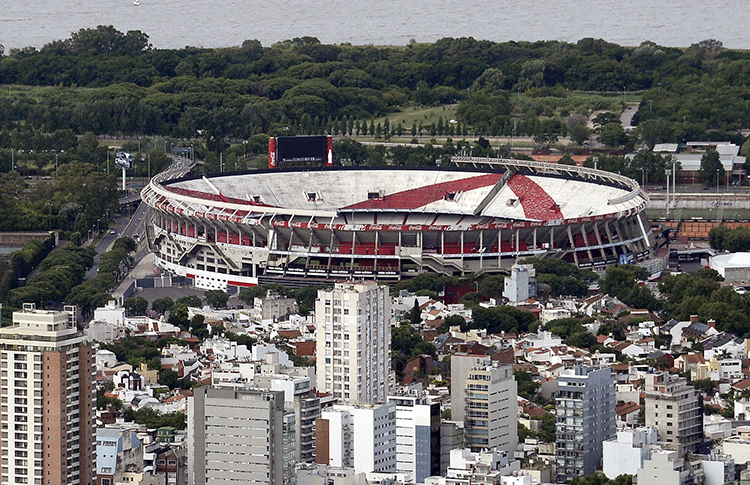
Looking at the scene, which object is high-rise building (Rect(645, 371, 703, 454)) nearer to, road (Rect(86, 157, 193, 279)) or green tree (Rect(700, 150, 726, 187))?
road (Rect(86, 157, 193, 279))

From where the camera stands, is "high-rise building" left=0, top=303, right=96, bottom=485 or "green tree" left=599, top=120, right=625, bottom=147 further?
"green tree" left=599, top=120, right=625, bottom=147

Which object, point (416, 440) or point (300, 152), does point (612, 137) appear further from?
point (416, 440)

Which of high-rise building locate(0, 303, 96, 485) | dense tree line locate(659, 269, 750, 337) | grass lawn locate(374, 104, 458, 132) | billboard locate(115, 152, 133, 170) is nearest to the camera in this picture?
high-rise building locate(0, 303, 96, 485)

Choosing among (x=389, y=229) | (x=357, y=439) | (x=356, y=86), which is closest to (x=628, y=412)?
(x=357, y=439)

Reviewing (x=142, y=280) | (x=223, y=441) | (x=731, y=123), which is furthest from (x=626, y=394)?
(x=731, y=123)

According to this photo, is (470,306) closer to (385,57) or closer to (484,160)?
(484,160)

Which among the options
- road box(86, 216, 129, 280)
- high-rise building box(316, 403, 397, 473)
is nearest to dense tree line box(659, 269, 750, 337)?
road box(86, 216, 129, 280)
